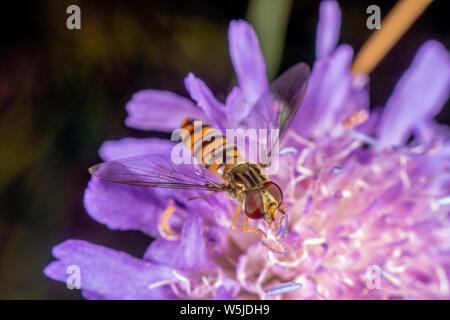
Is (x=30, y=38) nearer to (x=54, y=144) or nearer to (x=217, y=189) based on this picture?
(x=54, y=144)

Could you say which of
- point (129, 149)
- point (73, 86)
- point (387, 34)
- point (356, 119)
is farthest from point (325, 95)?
point (73, 86)

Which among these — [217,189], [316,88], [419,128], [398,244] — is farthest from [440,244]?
[217,189]

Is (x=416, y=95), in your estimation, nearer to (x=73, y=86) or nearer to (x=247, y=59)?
(x=247, y=59)

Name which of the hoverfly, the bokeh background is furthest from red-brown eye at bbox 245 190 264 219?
the bokeh background

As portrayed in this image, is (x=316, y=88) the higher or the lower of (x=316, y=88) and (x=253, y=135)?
the higher

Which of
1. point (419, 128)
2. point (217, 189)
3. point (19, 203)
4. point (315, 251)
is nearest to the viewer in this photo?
point (217, 189)

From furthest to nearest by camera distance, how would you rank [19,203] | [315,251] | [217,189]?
1. [19,203]
2. [315,251]
3. [217,189]
